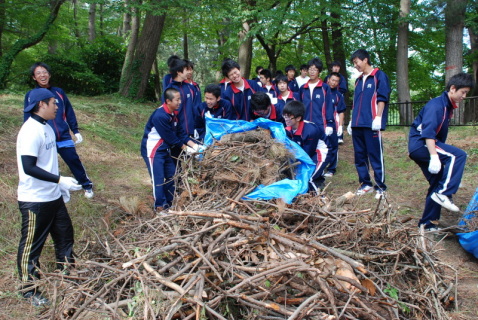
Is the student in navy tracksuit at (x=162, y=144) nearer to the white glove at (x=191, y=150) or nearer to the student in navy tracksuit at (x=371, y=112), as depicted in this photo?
the white glove at (x=191, y=150)

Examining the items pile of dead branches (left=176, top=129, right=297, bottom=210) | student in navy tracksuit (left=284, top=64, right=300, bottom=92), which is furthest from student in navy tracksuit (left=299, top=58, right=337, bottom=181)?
pile of dead branches (left=176, top=129, right=297, bottom=210)

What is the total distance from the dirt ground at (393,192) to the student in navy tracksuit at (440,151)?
17.5 inches

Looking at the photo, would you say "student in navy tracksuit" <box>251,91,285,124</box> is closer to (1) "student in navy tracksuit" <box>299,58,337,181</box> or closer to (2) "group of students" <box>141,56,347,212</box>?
(2) "group of students" <box>141,56,347,212</box>

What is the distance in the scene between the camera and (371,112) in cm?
500

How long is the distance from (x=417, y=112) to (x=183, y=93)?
29.6 ft

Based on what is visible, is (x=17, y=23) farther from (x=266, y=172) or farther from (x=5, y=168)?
(x=266, y=172)

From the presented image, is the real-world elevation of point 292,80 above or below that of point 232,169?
above

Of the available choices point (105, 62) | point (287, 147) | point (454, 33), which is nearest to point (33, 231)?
point (287, 147)

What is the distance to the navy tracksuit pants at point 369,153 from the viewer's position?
16.3 ft

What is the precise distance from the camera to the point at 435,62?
47.4ft

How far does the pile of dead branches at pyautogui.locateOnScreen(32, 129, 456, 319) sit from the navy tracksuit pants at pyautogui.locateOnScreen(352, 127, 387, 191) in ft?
5.67

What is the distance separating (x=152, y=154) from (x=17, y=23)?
1218 cm

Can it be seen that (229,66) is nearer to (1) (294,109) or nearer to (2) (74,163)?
(1) (294,109)

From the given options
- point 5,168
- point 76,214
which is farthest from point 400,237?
point 5,168
